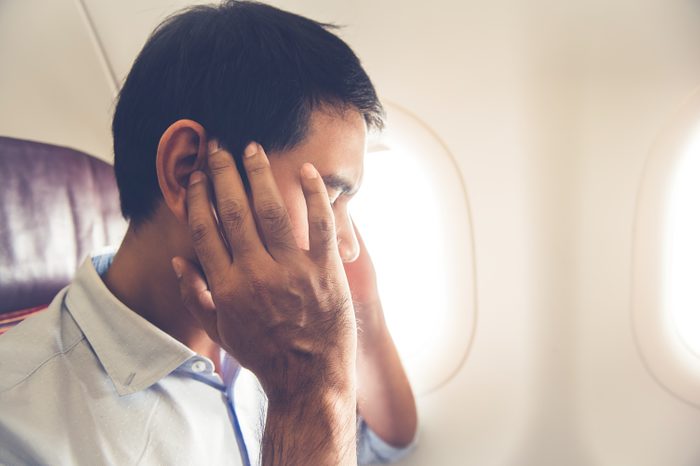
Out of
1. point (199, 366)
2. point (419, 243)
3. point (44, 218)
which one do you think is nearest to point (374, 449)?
point (419, 243)

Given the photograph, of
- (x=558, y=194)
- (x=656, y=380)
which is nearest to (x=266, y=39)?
(x=558, y=194)

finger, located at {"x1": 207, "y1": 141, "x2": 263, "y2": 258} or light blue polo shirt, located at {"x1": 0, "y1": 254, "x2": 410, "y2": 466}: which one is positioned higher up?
finger, located at {"x1": 207, "y1": 141, "x2": 263, "y2": 258}

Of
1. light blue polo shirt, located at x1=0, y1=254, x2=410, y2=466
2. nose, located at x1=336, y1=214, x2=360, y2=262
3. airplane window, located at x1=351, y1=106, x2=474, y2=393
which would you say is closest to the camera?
light blue polo shirt, located at x1=0, y1=254, x2=410, y2=466

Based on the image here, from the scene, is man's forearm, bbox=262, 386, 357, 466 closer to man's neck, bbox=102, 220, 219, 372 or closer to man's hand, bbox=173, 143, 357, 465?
man's hand, bbox=173, 143, 357, 465

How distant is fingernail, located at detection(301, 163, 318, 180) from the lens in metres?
0.83

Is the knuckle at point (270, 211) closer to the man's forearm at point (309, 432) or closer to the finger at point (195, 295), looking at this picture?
the finger at point (195, 295)

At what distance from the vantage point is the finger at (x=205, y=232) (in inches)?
32.6

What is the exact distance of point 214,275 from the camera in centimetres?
83

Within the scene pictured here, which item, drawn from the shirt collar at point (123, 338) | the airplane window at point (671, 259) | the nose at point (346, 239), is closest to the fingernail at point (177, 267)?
the shirt collar at point (123, 338)

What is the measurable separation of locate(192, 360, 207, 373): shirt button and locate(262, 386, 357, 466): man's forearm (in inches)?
7.6

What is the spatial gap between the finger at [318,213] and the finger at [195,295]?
231 millimetres

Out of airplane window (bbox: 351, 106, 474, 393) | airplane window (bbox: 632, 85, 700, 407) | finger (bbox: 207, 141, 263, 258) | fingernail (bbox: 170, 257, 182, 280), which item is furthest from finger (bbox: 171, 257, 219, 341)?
airplane window (bbox: 632, 85, 700, 407)

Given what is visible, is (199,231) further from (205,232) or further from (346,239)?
(346,239)

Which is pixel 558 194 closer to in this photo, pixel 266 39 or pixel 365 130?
pixel 365 130
